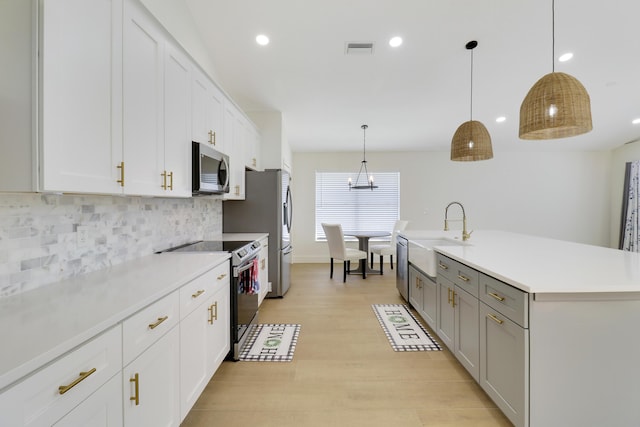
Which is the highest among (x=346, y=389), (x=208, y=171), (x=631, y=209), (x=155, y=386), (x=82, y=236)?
(x=208, y=171)

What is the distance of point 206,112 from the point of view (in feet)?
8.28

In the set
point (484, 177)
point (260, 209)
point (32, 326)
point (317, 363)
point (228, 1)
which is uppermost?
point (228, 1)

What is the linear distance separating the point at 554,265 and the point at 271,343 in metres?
2.28

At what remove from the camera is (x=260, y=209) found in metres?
3.85

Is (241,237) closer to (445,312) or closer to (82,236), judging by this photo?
(82,236)

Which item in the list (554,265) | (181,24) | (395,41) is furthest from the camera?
(395,41)

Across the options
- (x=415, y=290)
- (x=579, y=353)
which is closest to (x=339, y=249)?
(x=415, y=290)

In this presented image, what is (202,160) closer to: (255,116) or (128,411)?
(128,411)

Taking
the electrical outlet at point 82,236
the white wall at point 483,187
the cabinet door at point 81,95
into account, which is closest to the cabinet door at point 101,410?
the cabinet door at point 81,95

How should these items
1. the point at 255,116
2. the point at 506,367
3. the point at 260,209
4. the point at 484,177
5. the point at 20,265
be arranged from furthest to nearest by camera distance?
the point at 484,177 < the point at 255,116 < the point at 260,209 < the point at 506,367 < the point at 20,265

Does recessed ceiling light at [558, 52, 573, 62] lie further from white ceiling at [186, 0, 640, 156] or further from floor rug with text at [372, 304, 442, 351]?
floor rug with text at [372, 304, 442, 351]

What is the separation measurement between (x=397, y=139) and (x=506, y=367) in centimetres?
475

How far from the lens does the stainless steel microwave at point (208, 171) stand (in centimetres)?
224

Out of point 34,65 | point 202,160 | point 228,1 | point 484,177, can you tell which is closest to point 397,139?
point 484,177
